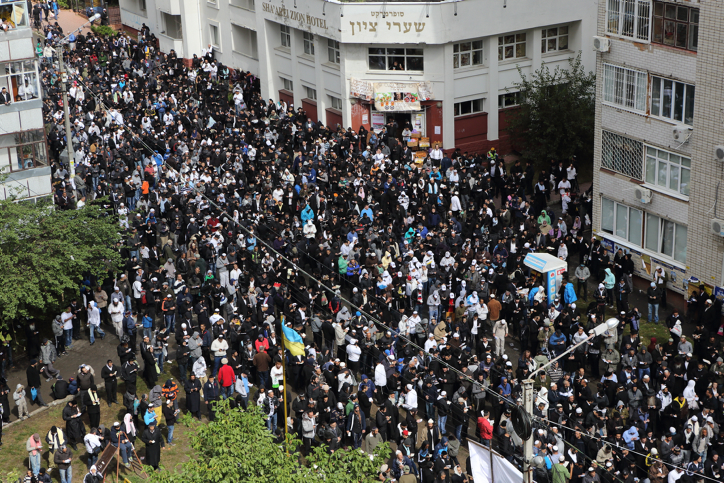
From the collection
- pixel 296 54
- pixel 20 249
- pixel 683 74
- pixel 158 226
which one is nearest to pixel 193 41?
pixel 296 54

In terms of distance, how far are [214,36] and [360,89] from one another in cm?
1612

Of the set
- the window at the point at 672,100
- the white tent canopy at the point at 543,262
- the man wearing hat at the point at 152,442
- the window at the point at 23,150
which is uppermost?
the window at the point at 672,100

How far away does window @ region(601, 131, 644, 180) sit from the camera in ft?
104

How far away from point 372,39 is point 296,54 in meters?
6.36

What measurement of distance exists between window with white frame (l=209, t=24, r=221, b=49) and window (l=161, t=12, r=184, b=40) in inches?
133

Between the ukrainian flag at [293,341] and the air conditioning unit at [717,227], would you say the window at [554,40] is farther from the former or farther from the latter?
the ukrainian flag at [293,341]

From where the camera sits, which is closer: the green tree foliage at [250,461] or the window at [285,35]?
the green tree foliage at [250,461]

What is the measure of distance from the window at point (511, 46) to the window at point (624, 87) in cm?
1299

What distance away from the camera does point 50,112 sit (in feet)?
152

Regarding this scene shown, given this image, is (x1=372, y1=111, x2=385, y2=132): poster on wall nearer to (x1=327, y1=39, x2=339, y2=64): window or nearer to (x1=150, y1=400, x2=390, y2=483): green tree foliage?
(x1=327, y1=39, x2=339, y2=64): window

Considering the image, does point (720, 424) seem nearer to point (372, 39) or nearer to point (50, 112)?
point (372, 39)

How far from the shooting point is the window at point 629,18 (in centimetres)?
3022

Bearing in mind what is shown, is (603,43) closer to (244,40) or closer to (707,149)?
(707,149)

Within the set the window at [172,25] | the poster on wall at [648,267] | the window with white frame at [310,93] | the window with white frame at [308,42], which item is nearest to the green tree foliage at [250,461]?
the poster on wall at [648,267]
